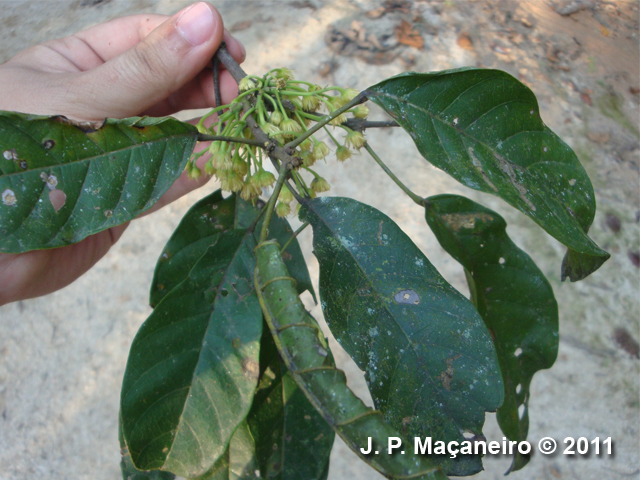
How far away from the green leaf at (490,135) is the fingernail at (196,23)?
2.01ft

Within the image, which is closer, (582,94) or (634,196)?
(634,196)

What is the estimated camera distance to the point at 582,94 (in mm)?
2490

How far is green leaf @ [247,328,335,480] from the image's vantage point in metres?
0.97

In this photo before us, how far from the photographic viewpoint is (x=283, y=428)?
98 cm

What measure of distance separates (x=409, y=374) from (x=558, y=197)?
39cm

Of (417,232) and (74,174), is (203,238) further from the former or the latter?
(417,232)

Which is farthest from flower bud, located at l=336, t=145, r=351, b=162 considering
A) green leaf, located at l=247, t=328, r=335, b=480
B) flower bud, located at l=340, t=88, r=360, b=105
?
green leaf, located at l=247, t=328, r=335, b=480

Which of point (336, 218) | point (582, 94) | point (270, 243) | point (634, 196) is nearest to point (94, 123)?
point (270, 243)

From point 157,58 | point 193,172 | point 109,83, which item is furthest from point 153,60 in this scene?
point 193,172

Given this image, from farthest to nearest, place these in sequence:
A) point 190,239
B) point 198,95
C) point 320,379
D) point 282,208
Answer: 1. point 198,95
2. point 190,239
3. point 282,208
4. point 320,379

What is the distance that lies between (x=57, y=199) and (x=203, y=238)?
44 centimetres

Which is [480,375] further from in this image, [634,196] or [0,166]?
[634,196]

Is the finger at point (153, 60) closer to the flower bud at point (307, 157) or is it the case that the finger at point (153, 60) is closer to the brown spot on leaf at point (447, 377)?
the flower bud at point (307, 157)

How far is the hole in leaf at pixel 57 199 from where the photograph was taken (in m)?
0.68
